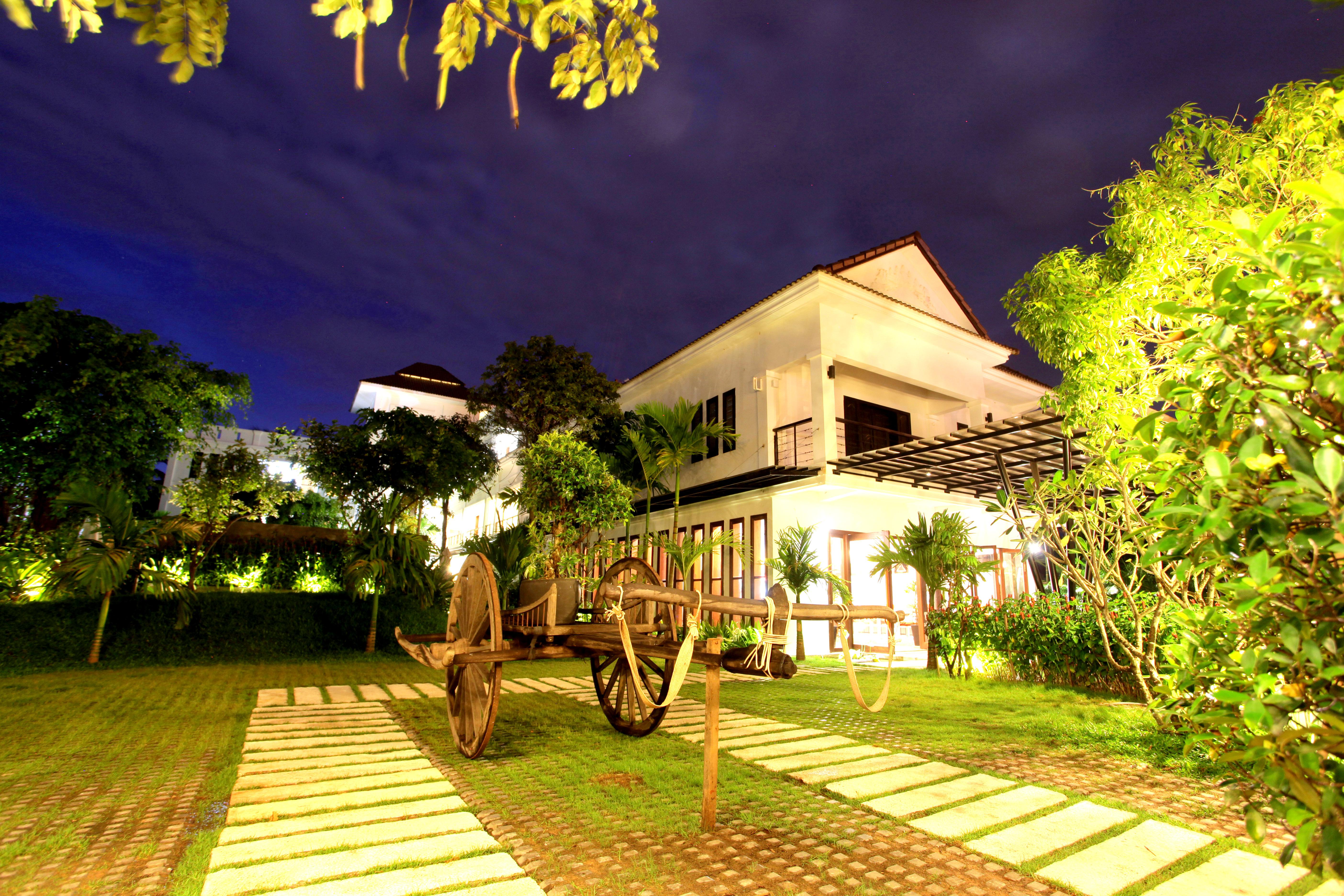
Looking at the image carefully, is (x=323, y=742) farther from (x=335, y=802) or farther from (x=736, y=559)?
(x=736, y=559)

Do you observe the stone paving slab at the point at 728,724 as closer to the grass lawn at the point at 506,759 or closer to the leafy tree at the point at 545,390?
the grass lawn at the point at 506,759

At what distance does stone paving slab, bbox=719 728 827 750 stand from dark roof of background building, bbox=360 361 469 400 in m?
21.9

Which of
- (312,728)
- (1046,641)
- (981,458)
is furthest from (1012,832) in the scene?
(981,458)

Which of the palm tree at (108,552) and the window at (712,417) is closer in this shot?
the palm tree at (108,552)

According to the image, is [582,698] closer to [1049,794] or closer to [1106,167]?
[1049,794]

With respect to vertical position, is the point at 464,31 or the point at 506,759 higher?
the point at 464,31

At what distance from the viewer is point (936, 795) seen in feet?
10.4

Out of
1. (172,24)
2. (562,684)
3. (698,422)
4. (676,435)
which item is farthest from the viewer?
(698,422)

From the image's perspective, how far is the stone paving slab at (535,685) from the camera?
6758 millimetres

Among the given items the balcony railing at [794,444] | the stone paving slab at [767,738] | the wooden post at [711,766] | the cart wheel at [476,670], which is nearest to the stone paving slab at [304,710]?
the cart wheel at [476,670]

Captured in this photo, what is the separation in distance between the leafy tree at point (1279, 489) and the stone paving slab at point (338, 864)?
8.21 ft

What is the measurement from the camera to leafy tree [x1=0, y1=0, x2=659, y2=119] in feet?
4.57

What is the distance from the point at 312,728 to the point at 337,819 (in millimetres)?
2335

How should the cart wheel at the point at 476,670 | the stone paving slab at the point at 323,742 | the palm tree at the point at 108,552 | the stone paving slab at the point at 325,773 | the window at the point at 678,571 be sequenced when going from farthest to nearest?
the window at the point at 678,571 < the palm tree at the point at 108,552 < the stone paving slab at the point at 323,742 < the cart wheel at the point at 476,670 < the stone paving slab at the point at 325,773
